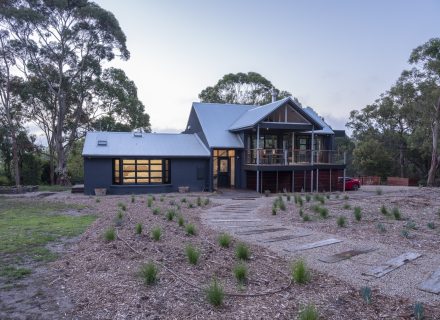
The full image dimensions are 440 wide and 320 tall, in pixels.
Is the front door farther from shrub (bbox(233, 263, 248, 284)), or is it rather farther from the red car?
shrub (bbox(233, 263, 248, 284))

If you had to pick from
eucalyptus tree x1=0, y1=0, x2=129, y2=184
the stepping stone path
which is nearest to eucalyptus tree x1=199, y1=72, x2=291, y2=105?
eucalyptus tree x1=0, y1=0, x2=129, y2=184

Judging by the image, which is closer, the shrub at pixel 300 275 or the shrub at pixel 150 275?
the shrub at pixel 150 275

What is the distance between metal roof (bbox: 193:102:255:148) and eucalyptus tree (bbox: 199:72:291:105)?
13.8 meters

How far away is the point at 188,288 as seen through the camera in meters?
4.88

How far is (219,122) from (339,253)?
19108 millimetres

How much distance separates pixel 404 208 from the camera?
12.6m

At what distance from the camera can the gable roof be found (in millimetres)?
22250

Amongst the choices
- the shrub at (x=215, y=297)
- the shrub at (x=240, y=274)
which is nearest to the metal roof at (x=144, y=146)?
the shrub at (x=240, y=274)

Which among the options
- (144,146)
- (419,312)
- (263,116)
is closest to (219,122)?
(263,116)

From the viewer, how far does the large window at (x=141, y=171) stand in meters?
21.8

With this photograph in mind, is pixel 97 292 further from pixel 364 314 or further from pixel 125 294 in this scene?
pixel 364 314

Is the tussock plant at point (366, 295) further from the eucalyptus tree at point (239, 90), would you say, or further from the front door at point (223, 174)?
the eucalyptus tree at point (239, 90)

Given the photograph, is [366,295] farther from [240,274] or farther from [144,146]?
[144,146]

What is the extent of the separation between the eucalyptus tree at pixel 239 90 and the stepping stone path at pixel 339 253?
31.3 meters
